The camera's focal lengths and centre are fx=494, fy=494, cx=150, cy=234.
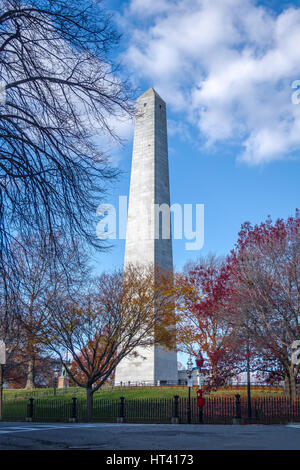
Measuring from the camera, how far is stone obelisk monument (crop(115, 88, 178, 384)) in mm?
38969

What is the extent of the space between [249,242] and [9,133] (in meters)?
18.3

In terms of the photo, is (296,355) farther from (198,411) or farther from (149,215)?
(149,215)

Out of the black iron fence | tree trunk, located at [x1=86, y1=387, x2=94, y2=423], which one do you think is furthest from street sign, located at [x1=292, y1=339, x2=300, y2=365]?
tree trunk, located at [x1=86, y1=387, x2=94, y2=423]

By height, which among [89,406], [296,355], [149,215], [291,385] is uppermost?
[149,215]

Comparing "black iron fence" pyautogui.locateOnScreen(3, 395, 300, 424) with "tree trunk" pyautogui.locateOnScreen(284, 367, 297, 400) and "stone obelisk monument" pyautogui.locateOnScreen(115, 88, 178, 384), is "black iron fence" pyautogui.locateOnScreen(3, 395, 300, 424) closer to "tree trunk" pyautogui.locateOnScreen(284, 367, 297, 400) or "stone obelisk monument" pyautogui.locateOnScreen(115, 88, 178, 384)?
"tree trunk" pyautogui.locateOnScreen(284, 367, 297, 400)

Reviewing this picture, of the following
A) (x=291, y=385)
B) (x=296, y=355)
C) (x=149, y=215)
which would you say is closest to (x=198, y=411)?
(x=291, y=385)

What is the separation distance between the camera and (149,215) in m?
40.7

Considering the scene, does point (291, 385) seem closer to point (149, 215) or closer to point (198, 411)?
point (198, 411)

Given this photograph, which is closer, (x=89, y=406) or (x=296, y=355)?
(x=296, y=355)

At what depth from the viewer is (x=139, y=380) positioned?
3859cm

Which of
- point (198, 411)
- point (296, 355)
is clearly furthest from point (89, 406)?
point (296, 355)

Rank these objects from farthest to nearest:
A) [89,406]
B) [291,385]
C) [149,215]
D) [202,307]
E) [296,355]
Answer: [149,215]
[202,307]
[89,406]
[291,385]
[296,355]

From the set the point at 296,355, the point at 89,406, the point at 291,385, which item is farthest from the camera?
the point at 89,406

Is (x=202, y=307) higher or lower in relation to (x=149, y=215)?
lower
